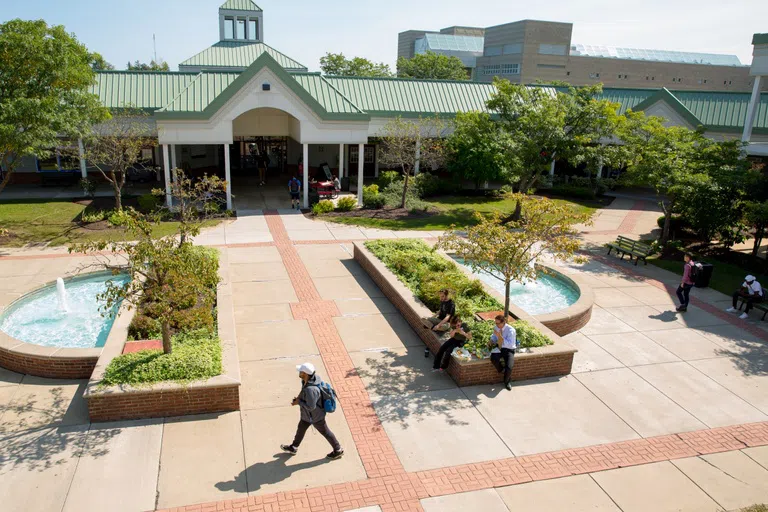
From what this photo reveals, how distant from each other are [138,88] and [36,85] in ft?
29.6

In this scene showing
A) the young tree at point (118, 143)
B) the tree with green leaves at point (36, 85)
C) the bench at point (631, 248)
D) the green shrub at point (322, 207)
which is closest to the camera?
the tree with green leaves at point (36, 85)

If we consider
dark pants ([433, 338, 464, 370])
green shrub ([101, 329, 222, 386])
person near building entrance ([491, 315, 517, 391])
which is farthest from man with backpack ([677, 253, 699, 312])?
green shrub ([101, 329, 222, 386])

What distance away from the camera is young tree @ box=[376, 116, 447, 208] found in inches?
1048

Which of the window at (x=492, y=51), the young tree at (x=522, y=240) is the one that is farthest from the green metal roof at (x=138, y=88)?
the window at (x=492, y=51)

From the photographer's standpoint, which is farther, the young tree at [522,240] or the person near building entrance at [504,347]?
the young tree at [522,240]

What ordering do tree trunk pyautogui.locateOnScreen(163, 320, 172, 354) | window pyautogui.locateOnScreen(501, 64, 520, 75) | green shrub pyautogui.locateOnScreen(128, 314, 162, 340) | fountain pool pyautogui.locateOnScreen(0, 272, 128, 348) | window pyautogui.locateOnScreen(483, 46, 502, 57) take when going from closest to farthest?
tree trunk pyautogui.locateOnScreen(163, 320, 172, 354) < green shrub pyautogui.locateOnScreen(128, 314, 162, 340) < fountain pool pyautogui.locateOnScreen(0, 272, 128, 348) < window pyautogui.locateOnScreen(501, 64, 520, 75) < window pyautogui.locateOnScreen(483, 46, 502, 57)

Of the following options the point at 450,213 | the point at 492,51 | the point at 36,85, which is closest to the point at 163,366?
the point at 36,85

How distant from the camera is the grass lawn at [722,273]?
1797 cm

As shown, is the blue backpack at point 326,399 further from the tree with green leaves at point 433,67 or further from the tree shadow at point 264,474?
the tree with green leaves at point 433,67

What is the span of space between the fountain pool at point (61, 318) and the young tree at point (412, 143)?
14.6 metres

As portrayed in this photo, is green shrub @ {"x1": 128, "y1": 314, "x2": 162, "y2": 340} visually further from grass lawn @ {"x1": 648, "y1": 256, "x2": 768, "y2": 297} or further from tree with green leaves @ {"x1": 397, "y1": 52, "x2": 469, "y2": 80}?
tree with green leaves @ {"x1": 397, "y1": 52, "x2": 469, "y2": 80}

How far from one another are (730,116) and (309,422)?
3311 cm

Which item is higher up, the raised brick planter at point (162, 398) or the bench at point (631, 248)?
the bench at point (631, 248)

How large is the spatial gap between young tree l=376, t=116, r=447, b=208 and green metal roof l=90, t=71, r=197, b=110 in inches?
419
